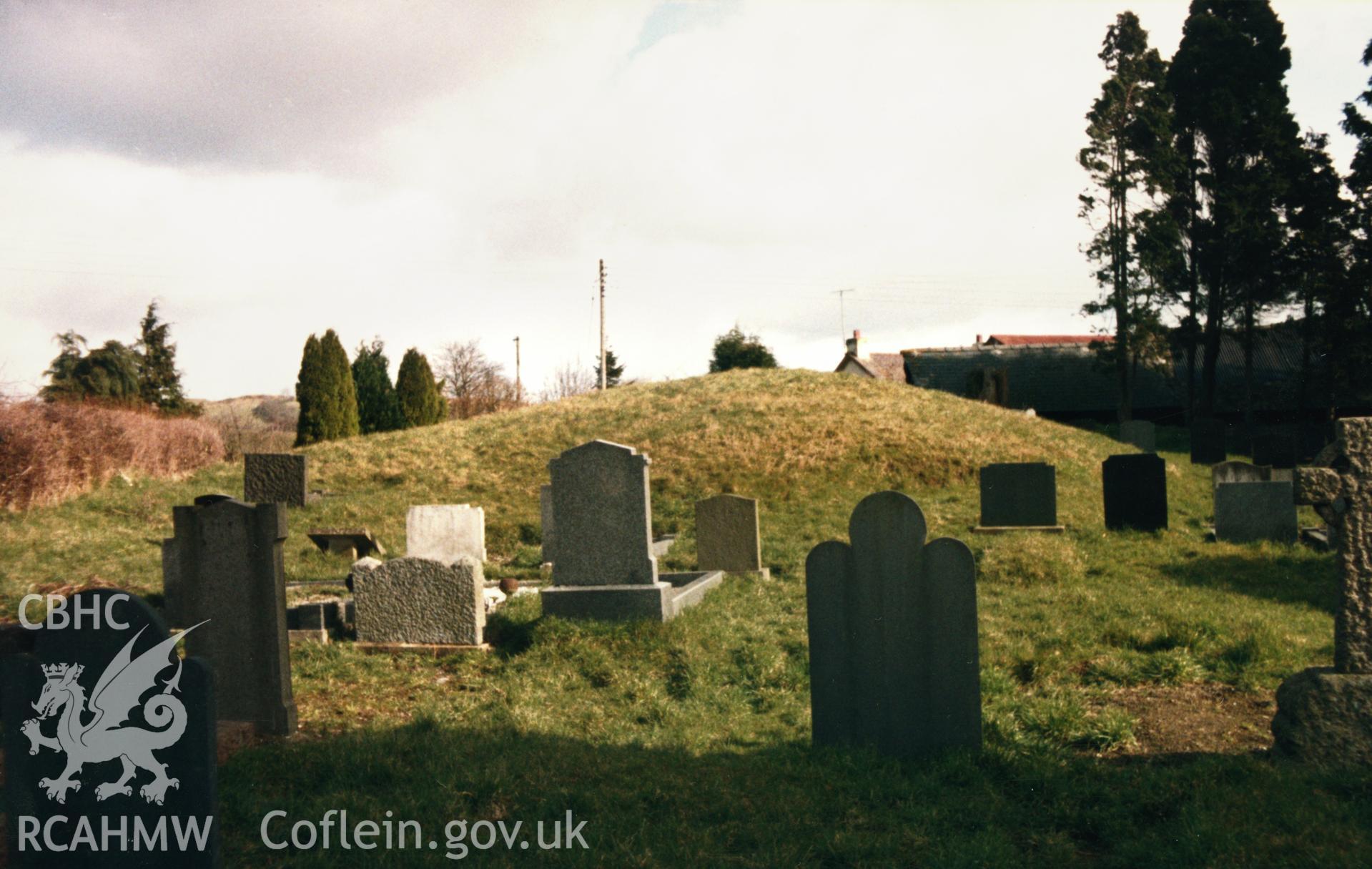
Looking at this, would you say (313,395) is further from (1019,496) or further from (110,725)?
(110,725)

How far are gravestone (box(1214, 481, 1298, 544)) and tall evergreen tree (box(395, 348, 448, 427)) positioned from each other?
2875cm

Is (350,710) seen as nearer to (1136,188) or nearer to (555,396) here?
(1136,188)

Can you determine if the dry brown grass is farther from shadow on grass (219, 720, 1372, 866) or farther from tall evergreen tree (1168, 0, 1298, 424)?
tall evergreen tree (1168, 0, 1298, 424)

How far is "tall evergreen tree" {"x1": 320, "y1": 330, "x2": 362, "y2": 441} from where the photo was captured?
3098 centimetres

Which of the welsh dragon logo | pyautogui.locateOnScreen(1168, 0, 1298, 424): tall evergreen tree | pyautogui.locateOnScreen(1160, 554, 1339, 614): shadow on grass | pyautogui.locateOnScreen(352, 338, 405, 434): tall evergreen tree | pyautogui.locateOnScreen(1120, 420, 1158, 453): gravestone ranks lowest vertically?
pyautogui.locateOnScreen(1160, 554, 1339, 614): shadow on grass

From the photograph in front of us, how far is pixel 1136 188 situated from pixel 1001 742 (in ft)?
111

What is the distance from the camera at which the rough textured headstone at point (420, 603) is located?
27.1ft

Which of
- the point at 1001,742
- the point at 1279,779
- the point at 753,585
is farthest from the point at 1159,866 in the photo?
the point at 753,585

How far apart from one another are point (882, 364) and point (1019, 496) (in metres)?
45.9

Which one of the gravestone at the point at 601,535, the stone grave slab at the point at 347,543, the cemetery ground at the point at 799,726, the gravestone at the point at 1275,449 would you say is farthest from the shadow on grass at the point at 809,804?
the gravestone at the point at 1275,449

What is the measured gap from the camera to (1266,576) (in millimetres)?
10906

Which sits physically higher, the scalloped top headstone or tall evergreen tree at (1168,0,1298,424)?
tall evergreen tree at (1168,0,1298,424)

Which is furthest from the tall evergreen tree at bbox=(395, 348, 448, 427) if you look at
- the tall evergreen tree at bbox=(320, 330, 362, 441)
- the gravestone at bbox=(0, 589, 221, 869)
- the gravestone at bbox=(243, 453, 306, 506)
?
the gravestone at bbox=(0, 589, 221, 869)

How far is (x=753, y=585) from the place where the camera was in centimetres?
1134
